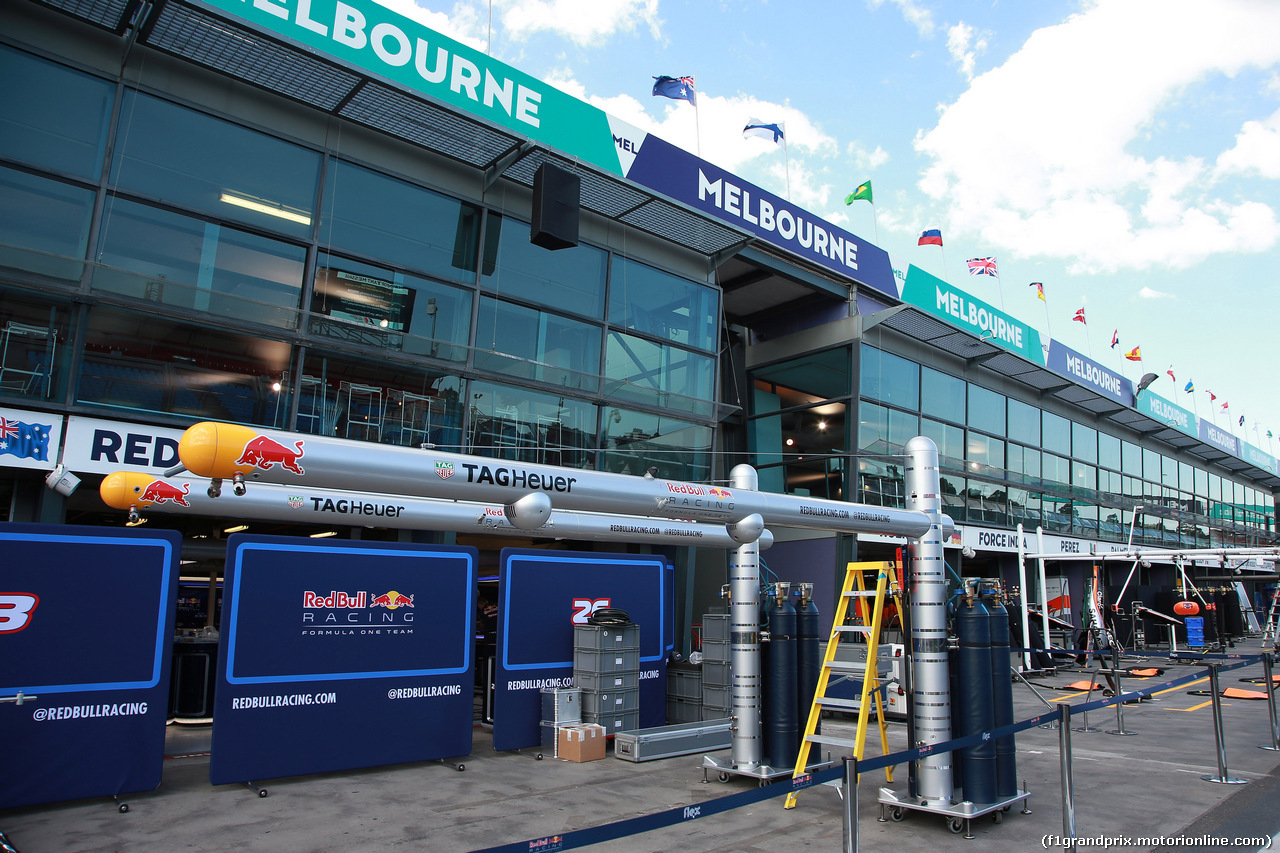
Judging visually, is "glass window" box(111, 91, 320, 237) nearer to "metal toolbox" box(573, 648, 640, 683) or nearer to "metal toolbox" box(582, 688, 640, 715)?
"metal toolbox" box(573, 648, 640, 683)

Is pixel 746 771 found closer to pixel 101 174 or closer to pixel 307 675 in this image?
pixel 307 675

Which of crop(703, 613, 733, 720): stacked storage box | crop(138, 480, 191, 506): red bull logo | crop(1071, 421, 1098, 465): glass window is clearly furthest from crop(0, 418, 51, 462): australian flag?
crop(1071, 421, 1098, 465): glass window

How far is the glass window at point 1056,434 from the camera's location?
2733cm

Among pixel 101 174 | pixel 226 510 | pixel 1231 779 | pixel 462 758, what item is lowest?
pixel 462 758

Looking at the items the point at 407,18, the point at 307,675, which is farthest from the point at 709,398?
the point at 307,675

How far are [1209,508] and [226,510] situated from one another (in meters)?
46.4

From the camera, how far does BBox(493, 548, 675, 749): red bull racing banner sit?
1077cm

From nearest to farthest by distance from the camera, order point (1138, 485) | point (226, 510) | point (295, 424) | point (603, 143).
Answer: point (226, 510) < point (295, 424) < point (603, 143) < point (1138, 485)

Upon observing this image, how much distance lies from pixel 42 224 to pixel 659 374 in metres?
10.2

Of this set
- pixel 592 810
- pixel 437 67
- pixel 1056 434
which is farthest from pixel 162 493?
pixel 1056 434

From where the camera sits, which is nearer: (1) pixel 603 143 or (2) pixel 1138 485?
(1) pixel 603 143

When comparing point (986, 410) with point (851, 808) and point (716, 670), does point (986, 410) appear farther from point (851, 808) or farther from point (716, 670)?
point (851, 808)

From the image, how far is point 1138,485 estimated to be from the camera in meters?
33.1

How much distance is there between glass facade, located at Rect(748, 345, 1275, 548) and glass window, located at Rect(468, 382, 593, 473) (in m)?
5.66
